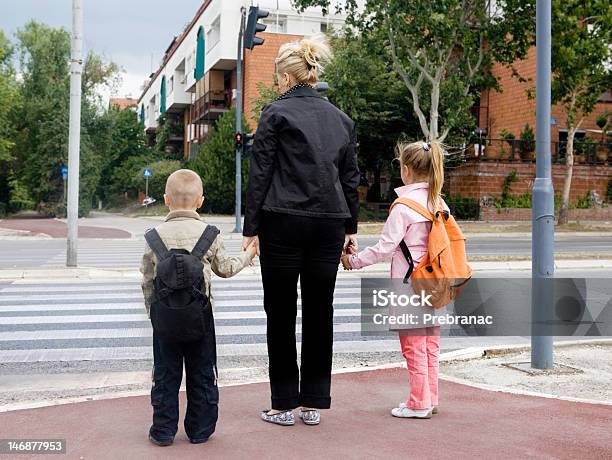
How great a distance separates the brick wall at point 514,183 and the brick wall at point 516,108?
238cm

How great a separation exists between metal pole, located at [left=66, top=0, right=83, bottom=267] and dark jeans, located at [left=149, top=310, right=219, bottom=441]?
11165 mm

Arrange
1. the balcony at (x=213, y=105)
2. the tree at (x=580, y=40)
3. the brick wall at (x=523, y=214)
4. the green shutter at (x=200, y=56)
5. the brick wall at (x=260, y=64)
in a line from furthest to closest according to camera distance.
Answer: the green shutter at (x=200, y=56) → the balcony at (x=213, y=105) → the brick wall at (x=260, y=64) → the brick wall at (x=523, y=214) → the tree at (x=580, y=40)

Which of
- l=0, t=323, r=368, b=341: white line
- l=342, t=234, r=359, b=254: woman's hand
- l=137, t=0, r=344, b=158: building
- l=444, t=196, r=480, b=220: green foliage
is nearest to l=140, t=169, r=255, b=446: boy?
l=342, t=234, r=359, b=254: woman's hand

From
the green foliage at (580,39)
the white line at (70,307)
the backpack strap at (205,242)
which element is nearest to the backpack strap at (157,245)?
the backpack strap at (205,242)

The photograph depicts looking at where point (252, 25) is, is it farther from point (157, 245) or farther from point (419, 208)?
point (157, 245)

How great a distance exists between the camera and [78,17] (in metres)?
15.0

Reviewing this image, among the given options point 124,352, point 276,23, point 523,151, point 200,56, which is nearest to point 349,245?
point 124,352

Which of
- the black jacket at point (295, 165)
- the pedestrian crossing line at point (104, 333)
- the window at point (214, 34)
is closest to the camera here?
the black jacket at point (295, 165)

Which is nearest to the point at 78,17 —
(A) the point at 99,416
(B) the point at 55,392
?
(B) the point at 55,392

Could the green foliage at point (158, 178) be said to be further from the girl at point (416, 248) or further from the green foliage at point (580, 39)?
the girl at point (416, 248)

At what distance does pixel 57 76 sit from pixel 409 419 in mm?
56552

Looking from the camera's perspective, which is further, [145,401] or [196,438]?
[145,401]

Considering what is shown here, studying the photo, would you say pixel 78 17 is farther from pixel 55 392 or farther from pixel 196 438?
pixel 196 438

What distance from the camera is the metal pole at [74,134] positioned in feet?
48.3
